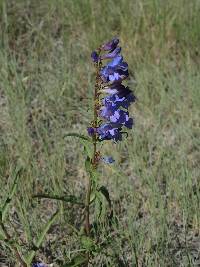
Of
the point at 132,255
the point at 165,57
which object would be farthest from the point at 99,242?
the point at 165,57

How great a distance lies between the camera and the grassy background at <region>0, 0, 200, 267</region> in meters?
2.56

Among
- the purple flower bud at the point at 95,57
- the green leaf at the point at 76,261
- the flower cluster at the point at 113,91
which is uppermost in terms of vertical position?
the purple flower bud at the point at 95,57

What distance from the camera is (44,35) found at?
3924mm

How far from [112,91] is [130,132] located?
1340 mm

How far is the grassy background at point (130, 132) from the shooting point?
256cm

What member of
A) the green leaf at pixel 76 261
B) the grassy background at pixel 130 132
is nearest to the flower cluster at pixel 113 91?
the grassy background at pixel 130 132

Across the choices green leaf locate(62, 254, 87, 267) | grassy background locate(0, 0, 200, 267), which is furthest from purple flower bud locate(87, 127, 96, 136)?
green leaf locate(62, 254, 87, 267)

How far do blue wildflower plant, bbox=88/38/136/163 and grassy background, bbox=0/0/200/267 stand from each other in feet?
0.62

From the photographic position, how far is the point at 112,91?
185cm

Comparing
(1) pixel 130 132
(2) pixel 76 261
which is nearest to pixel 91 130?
(2) pixel 76 261

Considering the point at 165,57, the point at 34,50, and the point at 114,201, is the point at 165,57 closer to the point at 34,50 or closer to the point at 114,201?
the point at 34,50

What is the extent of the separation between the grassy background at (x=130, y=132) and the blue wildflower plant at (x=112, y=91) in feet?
0.62

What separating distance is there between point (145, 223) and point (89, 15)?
5.95ft

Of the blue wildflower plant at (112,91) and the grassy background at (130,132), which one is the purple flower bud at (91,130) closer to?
the blue wildflower plant at (112,91)
